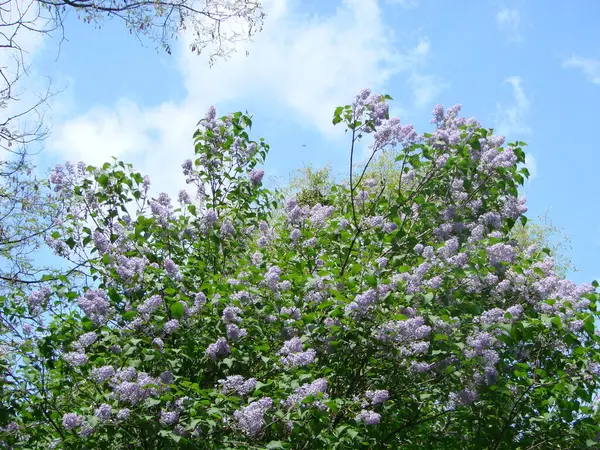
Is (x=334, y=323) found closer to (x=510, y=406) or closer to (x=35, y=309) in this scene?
(x=510, y=406)

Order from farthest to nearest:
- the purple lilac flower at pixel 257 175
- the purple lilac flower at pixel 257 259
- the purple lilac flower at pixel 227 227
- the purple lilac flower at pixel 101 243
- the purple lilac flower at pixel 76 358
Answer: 1. the purple lilac flower at pixel 257 175
2. the purple lilac flower at pixel 227 227
3. the purple lilac flower at pixel 257 259
4. the purple lilac flower at pixel 101 243
5. the purple lilac flower at pixel 76 358

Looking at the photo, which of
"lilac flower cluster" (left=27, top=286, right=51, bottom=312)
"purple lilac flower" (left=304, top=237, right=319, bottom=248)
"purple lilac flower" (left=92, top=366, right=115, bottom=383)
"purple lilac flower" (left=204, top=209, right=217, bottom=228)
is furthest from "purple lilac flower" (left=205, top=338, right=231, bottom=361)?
"purple lilac flower" (left=304, top=237, right=319, bottom=248)

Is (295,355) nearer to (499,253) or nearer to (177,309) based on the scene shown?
(177,309)

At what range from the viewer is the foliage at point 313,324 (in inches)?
165

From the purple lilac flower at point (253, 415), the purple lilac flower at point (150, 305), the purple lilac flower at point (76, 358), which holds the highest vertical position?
the purple lilac flower at point (150, 305)

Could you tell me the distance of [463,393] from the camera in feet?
15.6

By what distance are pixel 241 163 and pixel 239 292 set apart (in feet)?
5.86

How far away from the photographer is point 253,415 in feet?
12.2

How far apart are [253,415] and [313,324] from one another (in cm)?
114

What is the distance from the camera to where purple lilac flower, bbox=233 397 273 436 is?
3.73 metres

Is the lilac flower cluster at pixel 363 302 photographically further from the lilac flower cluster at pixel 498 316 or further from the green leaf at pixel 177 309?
the green leaf at pixel 177 309

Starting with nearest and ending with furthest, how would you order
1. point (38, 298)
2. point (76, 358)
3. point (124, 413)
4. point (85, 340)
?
point (124, 413), point (76, 358), point (85, 340), point (38, 298)

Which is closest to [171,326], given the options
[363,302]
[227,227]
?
[363,302]

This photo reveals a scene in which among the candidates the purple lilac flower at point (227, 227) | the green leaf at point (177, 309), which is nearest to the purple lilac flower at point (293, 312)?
the green leaf at point (177, 309)
